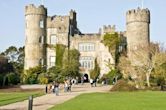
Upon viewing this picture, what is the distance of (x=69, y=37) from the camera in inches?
3214

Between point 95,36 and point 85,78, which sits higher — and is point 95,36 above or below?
above

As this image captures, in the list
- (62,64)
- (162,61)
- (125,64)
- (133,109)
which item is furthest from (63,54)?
(133,109)

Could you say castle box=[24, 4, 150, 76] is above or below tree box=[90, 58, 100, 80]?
above

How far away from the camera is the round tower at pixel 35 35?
259 feet

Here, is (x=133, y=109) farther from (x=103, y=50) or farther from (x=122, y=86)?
(x=103, y=50)

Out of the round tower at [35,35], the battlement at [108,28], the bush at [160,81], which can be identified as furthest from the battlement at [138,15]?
the bush at [160,81]

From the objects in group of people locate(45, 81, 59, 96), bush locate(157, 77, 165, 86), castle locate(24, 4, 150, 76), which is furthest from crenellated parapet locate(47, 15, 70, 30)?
group of people locate(45, 81, 59, 96)

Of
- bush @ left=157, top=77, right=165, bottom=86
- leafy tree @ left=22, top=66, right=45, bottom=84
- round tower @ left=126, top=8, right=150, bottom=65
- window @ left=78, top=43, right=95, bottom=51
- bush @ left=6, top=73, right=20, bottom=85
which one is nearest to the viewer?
bush @ left=157, top=77, right=165, bottom=86

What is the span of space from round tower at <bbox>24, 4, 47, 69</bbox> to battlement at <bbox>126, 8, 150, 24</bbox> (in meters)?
15.8

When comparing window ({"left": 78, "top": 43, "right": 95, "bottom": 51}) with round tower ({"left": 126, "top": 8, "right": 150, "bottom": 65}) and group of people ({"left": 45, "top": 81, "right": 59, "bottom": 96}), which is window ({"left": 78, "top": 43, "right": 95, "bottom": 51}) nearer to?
round tower ({"left": 126, "top": 8, "right": 150, "bottom": 65})

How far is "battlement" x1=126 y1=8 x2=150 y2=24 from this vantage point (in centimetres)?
7719

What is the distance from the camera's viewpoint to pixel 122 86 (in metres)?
A: 50.4

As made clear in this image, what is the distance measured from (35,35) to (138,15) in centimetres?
1871

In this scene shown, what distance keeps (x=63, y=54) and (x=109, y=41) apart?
8.65 metres
